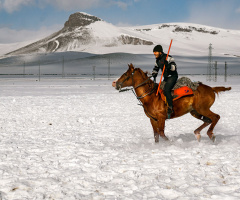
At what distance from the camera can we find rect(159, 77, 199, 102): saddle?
830 centimetres

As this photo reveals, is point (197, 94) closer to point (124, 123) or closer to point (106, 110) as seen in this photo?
point (124, 123)

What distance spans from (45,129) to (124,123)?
342 cm

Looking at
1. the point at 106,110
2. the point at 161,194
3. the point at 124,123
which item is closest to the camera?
→ the point at 161,194

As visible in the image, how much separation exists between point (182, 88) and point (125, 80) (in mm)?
1649

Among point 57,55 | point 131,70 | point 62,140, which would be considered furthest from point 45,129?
point 57,55

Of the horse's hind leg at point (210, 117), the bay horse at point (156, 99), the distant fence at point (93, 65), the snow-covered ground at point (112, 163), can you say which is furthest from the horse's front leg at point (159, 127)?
the distant fence at point (93, 65)

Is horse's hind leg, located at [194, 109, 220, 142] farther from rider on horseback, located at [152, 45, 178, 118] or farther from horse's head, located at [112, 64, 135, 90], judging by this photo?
horse's head, located at [112, 64, 135, 90]

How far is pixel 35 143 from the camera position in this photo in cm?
909

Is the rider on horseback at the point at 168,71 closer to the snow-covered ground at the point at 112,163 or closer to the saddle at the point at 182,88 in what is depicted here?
the saddle at the point at 182,88

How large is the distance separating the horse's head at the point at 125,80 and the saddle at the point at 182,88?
93cm

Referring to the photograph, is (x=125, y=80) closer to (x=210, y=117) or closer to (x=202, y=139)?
(x=210, y=117)

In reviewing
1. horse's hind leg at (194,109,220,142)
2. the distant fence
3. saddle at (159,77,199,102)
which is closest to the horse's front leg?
saddle at (159,77,199,102)

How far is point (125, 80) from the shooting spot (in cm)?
816

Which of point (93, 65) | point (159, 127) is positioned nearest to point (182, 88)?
point (159, 127)
